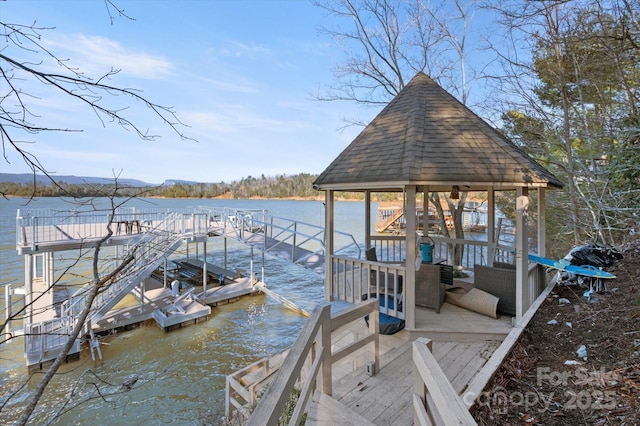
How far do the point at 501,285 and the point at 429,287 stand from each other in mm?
1255

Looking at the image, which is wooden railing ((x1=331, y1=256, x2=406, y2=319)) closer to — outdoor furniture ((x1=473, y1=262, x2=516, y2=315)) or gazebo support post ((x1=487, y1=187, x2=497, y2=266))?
outdoor furniture ((x1=473, y1=262, x2=516, y2=315))

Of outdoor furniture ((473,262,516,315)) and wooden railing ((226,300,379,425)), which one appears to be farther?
outdoor furniture ((473,262,516,315))

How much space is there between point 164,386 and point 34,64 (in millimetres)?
10018

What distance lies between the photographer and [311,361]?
11.4 ft

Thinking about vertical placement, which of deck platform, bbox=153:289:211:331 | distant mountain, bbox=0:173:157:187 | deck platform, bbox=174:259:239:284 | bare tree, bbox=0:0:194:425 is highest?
bare tree, bbox=0:0:194:425

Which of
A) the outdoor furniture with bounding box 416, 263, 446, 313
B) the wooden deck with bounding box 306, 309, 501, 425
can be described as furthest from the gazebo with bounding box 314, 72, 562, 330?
the wooden deck with bounding box 306, 309, 501, 425

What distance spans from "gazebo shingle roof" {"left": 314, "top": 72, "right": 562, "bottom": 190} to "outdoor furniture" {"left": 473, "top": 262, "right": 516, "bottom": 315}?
156cm

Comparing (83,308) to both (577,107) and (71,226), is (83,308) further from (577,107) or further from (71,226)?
(577,107)

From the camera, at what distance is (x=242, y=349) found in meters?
11.5

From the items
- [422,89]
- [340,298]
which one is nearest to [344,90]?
[422,89]

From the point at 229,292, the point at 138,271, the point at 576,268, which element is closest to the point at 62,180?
the point at 576,268

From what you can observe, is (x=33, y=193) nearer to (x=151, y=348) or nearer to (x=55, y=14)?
(x=55, y=14)

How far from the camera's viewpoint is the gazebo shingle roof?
4836 millimetres

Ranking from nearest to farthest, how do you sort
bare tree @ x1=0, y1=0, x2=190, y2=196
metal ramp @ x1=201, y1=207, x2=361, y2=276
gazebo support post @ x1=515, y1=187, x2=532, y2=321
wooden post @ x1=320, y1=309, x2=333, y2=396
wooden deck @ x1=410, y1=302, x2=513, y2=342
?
bare tree @ x1=0, y1=0, x2=190, y2=196 < wooden post @ x1=320, y1=309, x2=333, y2=396 < wooden deck @ x1=410, y1=302, x2=513, y2=342 < gazebo support post @ x1=515, y1=187, x2=532, y2=321 < metal ramp @ x1=201, y1=207, x2=361, y2=276
